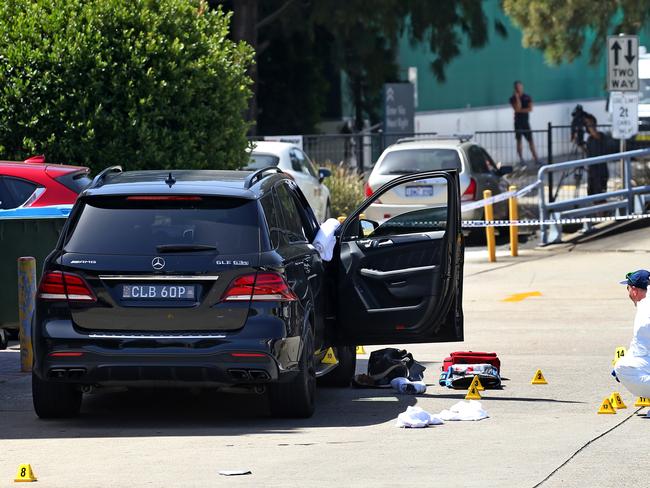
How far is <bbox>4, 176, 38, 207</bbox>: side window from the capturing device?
13.9 metres

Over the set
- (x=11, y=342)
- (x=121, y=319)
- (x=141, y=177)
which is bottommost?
(x=11, y=342)

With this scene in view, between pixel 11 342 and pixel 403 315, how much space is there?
16.9 feet

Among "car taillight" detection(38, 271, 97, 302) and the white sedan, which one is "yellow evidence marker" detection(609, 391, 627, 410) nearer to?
"car taillight" detection(38, 271, 97, 302)

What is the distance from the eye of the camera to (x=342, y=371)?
37.2 feet

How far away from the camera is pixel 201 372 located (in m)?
9.12

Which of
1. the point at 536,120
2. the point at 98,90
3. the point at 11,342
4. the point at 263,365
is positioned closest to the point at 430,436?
the point at 263,365

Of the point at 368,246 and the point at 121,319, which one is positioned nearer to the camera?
the point at 121,319

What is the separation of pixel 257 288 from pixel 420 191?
1390 centimetres

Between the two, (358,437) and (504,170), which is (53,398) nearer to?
(358,437)

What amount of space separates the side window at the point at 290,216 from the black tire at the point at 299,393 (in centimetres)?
84

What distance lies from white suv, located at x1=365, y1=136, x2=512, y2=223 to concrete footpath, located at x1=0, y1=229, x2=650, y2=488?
941cm

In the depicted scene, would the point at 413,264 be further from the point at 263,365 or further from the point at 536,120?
the point at 536,120

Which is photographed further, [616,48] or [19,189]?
[616,48]

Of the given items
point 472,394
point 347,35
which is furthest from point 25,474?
point 347,35
